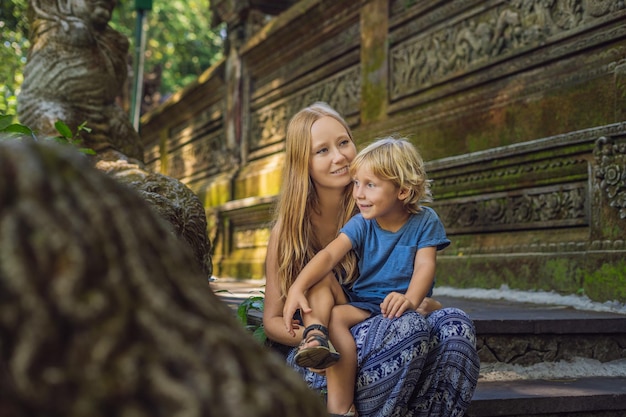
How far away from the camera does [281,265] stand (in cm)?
275

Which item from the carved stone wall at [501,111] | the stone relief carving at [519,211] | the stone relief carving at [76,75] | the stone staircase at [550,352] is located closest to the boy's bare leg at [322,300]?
the stone staircase at [550,352]

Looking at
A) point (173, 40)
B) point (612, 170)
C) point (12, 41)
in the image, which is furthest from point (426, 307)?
point (173, 40)

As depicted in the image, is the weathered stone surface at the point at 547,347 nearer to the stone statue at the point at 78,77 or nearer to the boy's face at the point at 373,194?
the boy's face at the point at 373,194

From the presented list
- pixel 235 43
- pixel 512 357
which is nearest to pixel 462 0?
pixel 512 357

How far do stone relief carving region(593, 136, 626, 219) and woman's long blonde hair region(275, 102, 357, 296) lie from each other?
2.15 metres

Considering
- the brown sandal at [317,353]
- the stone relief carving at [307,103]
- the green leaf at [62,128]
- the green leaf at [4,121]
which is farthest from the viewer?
the stone relief carving at [307,103]

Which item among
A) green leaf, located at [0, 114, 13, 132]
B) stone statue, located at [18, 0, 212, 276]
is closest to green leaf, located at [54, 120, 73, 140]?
green leaf, located at [0, 114, 13, 132]

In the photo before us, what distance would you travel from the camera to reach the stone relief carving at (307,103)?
772 centimetres

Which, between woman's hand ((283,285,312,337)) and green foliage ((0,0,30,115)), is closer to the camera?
woman's hand ((283,285,312,337))

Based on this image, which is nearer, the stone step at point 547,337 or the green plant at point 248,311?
the green plant at point 248,311

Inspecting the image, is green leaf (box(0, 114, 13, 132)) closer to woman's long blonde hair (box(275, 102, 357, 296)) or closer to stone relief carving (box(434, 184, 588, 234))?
woman's long blonde hair (box(275, 102, 357, 296))

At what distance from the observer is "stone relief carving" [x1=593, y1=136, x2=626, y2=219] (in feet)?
14.3

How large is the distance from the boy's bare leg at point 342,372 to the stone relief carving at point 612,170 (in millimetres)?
2530

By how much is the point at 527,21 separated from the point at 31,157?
5.04 meters
